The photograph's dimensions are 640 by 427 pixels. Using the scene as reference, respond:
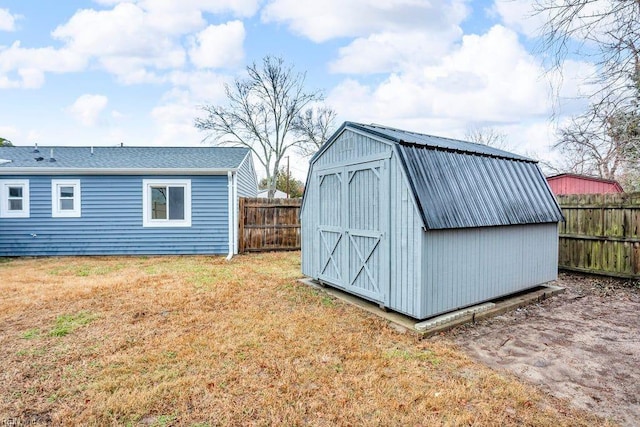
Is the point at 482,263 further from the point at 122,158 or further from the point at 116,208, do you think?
the point at 122,158

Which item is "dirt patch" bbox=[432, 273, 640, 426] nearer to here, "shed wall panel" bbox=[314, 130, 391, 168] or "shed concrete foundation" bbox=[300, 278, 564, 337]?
"shed concrete foundation" bbox=[300, 278, 564, 337]

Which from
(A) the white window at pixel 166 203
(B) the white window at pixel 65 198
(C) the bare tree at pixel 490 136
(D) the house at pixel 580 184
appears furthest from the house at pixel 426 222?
(C) the bare tree at pixel 490 136

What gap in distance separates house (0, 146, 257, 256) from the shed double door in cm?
499

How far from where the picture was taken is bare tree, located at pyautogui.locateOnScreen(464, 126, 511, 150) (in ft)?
81.2

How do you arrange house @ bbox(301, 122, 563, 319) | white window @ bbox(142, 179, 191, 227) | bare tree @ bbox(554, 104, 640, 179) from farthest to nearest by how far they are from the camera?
white window @ bbox(142, 179, 191, 227) < bare tree @ bbox(554, 104, 640, 179) < house @ bbox(301, 122, 563, 319)

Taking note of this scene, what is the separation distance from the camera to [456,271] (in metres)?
4.40

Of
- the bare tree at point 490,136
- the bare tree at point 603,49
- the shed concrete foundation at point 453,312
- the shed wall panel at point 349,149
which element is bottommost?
the shed concrete foundation at point 453,312

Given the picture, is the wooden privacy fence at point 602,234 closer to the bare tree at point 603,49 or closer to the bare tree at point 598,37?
the bare tree at point 603,49

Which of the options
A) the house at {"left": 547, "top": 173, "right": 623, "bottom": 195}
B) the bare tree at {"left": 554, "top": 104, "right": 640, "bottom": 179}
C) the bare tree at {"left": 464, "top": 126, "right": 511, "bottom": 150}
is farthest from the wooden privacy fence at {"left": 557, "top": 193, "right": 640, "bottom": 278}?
the bare tree at {"left": 464, "top": 126, "right": 511, "bottom": 150}

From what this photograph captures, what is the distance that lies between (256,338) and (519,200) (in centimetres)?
460

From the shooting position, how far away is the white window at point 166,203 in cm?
988

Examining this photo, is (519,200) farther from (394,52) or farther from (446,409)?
(394,52)

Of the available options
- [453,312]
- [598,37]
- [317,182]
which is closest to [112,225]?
[317,182]

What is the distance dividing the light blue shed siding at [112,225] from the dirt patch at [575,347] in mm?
7922
